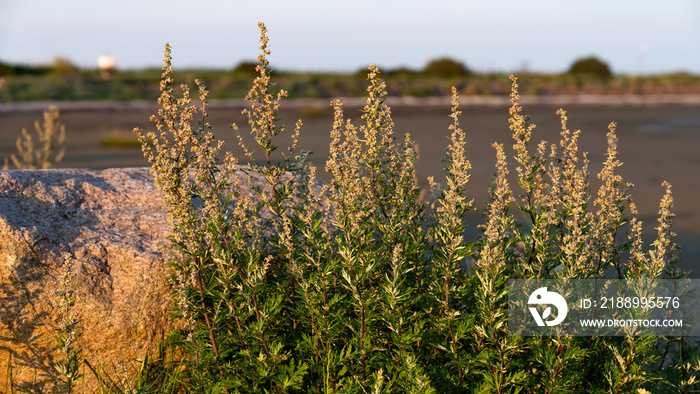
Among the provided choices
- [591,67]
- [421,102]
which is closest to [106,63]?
[421,102]

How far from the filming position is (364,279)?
10.9ft

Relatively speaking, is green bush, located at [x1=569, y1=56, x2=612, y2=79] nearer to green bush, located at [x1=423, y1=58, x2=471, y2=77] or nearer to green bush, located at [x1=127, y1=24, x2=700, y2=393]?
green bush, located at [x1=423, y1=58, x2=471, y2=77]

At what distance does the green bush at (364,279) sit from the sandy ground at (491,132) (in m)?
5.92

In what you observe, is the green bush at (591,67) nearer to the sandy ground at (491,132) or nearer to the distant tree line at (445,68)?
the distant tree line at (445,68)

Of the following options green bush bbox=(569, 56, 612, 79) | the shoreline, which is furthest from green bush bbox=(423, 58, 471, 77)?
the shoreline

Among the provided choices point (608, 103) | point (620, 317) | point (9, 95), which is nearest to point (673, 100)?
point (608, 103)

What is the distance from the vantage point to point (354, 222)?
334cm

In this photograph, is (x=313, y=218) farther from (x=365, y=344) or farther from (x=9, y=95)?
(x=9, y=95)

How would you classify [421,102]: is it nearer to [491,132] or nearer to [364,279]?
[491,132]

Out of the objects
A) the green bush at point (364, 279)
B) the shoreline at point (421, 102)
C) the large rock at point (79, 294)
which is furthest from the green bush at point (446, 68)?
the large rock at point (79, 294)

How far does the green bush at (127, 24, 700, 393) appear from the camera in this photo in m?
3.27

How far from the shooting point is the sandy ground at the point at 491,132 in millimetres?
14898

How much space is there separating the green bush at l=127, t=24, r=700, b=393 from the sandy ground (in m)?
5.92

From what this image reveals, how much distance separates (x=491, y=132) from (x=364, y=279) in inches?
982
